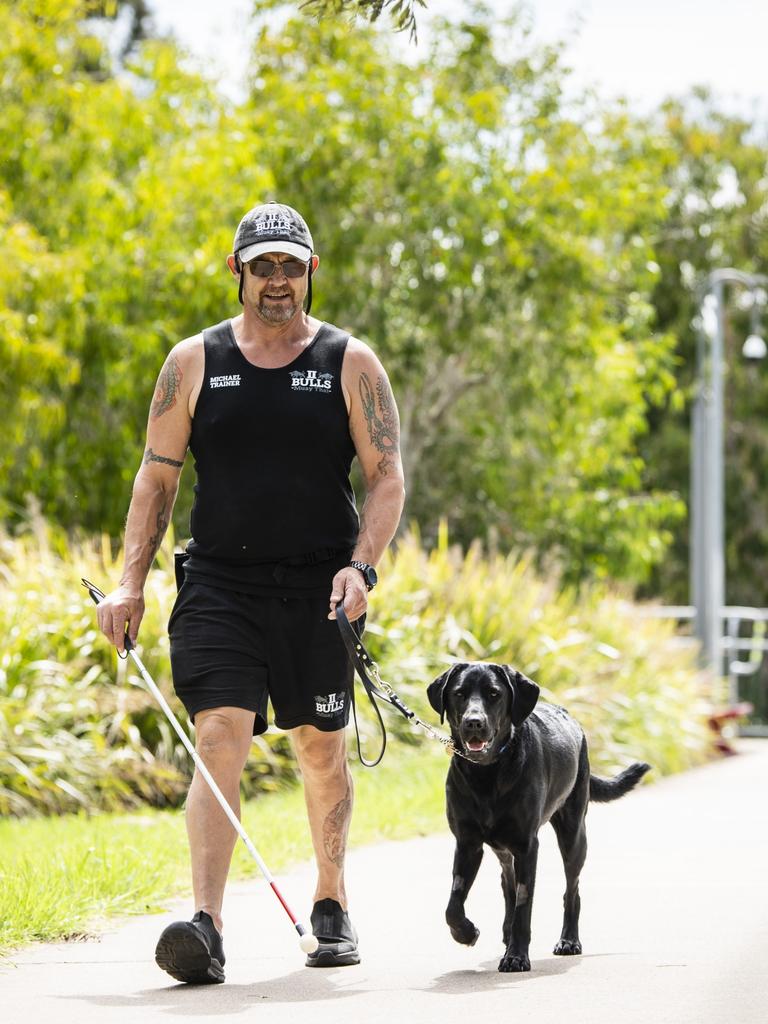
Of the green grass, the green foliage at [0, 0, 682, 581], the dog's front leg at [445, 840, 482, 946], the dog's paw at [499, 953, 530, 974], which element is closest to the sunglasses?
the dog's front leg at [445, 840, 482, 946]

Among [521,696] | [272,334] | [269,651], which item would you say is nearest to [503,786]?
[521,696]

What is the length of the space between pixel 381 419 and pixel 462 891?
1.52m

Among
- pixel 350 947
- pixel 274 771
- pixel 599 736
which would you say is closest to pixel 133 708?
pixel 274 771

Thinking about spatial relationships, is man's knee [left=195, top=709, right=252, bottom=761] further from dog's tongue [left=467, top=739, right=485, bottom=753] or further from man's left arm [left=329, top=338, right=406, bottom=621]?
dog's tongue [left=467, top=739, right=485, bottom=753]

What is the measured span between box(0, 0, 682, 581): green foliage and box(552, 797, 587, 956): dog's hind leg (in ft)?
27.9

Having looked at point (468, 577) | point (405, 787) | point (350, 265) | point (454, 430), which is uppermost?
point (350, 265)

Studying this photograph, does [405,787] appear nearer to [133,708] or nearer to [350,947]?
[133,708]

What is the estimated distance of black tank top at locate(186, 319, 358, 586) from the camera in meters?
5.73

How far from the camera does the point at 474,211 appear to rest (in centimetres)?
1855

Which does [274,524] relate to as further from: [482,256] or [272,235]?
[482,256]

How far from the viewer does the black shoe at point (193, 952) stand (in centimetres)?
525

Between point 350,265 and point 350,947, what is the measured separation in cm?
1357

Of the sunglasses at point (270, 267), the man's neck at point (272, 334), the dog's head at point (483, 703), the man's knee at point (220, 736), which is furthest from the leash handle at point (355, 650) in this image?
the sunglasses at point (270, 267)

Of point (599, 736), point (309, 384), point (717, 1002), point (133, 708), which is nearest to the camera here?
point (717, 1002)
